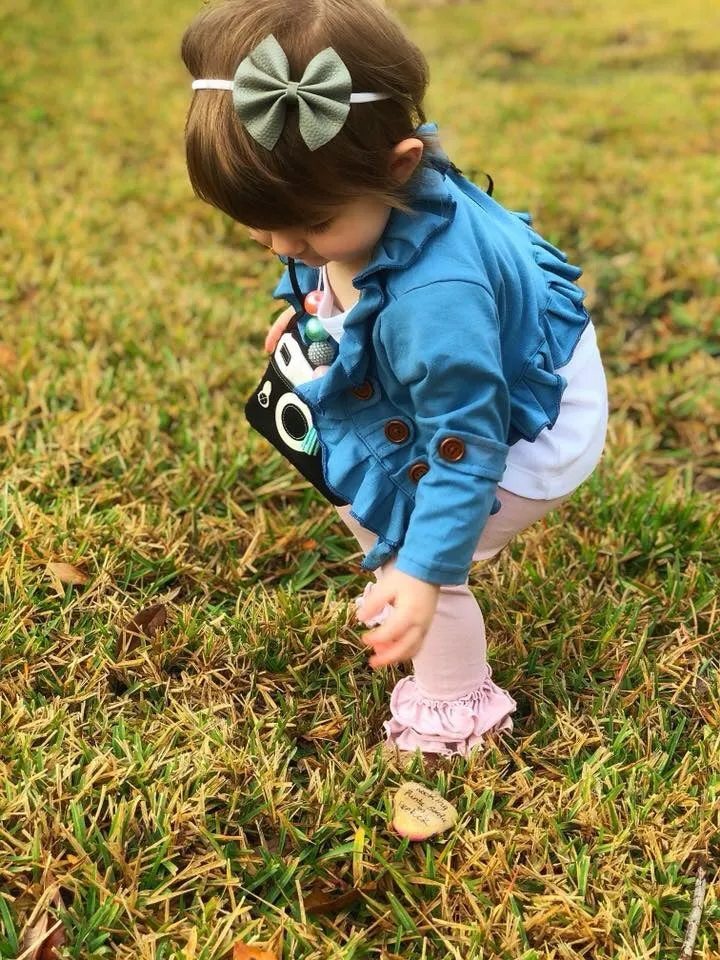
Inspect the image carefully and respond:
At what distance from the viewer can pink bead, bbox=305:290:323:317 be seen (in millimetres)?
1777

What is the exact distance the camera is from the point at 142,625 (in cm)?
210

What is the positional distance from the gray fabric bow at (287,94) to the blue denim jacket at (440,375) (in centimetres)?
22

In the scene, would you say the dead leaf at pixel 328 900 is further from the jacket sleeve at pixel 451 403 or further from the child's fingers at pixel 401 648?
the jacket sleeve at pixel 451 403

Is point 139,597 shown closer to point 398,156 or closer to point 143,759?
point 143,759

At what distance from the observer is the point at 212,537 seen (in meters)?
2.33

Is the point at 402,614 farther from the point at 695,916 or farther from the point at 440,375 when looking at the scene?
the point at 695,916

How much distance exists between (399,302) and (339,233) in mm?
133

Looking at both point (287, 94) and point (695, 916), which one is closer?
point (287, 94)

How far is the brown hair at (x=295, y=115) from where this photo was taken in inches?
53.3

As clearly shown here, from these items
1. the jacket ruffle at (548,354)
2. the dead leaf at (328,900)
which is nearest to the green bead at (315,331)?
the jacket ruffle at (548,354)

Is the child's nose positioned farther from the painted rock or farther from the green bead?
the painted rock

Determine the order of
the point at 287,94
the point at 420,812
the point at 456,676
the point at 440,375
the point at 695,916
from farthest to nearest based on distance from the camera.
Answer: the point at 456,676
the point at 420,812
the point at 695,916
the point at 440,375
the point at 287,94

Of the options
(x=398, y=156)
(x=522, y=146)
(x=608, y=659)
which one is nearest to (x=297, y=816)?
(x=608, y=659)

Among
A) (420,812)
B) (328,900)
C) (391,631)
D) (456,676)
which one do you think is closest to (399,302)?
(391,631)
